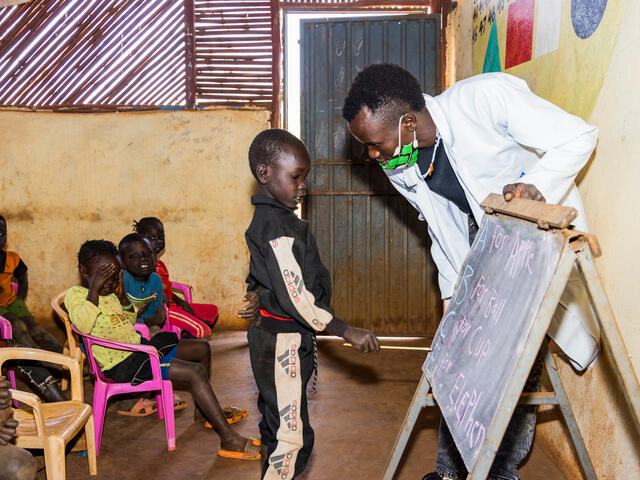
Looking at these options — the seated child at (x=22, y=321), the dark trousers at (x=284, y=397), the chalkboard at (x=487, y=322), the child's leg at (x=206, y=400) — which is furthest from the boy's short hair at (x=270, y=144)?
the seated child at (x=22, y=321)

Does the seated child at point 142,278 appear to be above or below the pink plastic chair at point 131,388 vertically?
above

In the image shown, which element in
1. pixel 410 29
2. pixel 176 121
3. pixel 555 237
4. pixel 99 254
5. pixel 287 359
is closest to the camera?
pixel 555 237

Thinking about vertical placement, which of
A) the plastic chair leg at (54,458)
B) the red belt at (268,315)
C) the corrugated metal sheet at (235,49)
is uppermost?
the corrugated metal sheet at (235,49)

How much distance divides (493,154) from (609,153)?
1.46 feet

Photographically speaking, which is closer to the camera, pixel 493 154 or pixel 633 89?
pixel 633 89

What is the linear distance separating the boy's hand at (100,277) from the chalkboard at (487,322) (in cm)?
165

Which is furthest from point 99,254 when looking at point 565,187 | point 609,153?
point 609,153

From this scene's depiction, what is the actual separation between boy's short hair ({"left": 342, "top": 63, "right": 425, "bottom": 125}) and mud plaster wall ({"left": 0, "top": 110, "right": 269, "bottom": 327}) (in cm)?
355

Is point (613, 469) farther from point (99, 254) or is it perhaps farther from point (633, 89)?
point (99, 254)

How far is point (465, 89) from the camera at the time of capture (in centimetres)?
216

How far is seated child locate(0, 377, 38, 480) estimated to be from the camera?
1.90 metres

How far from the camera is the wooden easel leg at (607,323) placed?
4.60ft

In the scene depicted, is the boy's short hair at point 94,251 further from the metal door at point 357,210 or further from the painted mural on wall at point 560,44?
the metal door at point 357,210

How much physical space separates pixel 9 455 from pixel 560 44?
277 cm
